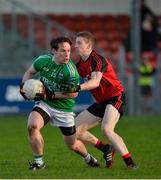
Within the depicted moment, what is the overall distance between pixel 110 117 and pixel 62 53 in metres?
1.21

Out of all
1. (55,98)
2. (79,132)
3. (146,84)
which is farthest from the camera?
(146,84)

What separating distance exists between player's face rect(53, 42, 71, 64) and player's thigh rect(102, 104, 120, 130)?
100cm

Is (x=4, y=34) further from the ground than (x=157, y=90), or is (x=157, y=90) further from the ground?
(x=4, y=34)

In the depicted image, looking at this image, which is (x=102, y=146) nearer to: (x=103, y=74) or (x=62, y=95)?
(x=103, y=74)

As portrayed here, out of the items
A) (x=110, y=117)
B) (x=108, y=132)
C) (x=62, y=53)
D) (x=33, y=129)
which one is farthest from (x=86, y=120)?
(x=62, y=53)

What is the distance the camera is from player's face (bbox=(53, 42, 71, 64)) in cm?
1295

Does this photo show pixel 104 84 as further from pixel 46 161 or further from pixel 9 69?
pixel 9 69

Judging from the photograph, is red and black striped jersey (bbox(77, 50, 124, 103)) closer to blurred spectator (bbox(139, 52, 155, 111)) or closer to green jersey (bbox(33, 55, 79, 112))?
green jersey (bbox(33, 55, 79, 112))

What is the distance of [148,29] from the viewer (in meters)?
28.2

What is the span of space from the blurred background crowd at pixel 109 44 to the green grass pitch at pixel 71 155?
280cm

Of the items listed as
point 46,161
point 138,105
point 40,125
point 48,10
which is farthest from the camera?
point 48,10

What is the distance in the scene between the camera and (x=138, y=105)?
26.1 m

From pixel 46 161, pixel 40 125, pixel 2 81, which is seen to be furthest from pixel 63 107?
pixel 2 81

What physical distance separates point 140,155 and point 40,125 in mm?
3039
